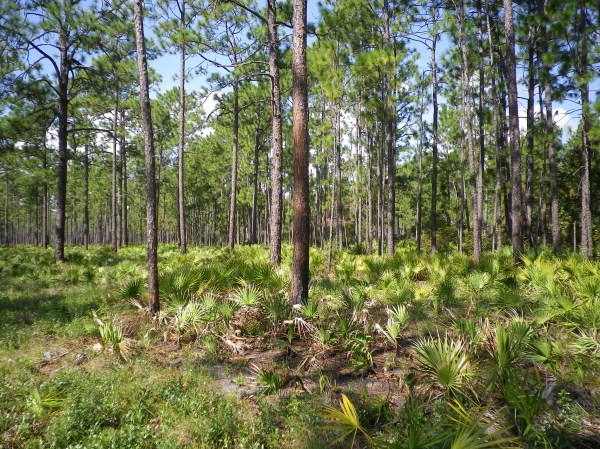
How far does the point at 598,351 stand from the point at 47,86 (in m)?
19.0

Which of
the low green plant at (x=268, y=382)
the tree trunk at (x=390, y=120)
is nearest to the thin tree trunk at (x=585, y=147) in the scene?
the tree trunk at (x=390, y=120)

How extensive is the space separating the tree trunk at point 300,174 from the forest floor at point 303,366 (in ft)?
1.88

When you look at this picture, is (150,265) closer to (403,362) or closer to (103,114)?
(403,362)

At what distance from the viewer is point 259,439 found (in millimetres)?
3846

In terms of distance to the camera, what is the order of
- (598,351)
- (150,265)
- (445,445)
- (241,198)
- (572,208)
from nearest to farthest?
(445,445)
(598,351)
(150,265)
(572,208)
(241,198)

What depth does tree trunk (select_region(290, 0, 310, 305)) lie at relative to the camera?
281 inches

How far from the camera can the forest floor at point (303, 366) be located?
12.2 ft

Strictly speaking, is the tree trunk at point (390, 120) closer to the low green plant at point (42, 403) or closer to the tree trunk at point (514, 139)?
the tree trunk at point (514, 139)

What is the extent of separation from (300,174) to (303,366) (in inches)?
146

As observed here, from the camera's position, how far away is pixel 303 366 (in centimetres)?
558

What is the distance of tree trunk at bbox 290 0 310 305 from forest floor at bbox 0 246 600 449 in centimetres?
57

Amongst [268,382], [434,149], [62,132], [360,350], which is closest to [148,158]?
[268,382]

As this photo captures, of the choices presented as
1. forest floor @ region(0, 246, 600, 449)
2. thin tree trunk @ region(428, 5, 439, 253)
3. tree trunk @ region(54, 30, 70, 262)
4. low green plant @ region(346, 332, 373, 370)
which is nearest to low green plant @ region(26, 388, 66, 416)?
forest floor @ region(0, 246, 600, 449)

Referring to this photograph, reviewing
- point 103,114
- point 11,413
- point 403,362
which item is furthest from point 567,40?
point 103,114
